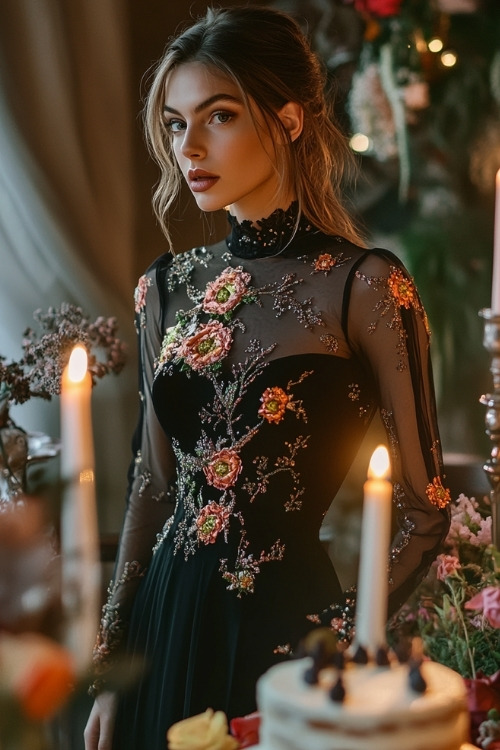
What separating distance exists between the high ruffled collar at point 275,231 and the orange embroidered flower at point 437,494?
0.48 m

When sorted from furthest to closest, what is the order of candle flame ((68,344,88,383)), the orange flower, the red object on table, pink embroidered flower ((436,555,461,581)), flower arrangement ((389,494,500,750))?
pink embroidered flower ((436,555,461,581)), flower arrangement ((389,494,500,750)), the red object on table, candle flame ((68,344,88,383)), the orange flower

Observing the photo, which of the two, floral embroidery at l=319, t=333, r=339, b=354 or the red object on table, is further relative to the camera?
floral embroidery at l=319, t=333, r=339, b=354

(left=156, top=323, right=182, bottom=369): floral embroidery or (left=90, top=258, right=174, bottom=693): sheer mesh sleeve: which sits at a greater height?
(left=156, top=323, right=182, bottom=369): floral embroidery

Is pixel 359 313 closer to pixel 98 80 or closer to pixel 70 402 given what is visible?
pixel 70 402

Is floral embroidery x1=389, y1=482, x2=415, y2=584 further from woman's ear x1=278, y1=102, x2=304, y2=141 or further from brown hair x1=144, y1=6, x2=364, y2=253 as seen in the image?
woman's ear x1=278, y1=102, x2=304, y2=141

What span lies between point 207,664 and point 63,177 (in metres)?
1.52

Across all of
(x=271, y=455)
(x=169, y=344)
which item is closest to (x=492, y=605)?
(x=271, y=455)

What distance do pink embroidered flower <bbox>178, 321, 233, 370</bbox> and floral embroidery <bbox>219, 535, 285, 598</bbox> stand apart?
0.30 m

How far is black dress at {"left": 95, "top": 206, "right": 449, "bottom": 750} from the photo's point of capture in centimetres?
164

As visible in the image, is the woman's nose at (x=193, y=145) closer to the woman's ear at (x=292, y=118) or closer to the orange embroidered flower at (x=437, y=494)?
the woman's ear at (x=292, y=118)

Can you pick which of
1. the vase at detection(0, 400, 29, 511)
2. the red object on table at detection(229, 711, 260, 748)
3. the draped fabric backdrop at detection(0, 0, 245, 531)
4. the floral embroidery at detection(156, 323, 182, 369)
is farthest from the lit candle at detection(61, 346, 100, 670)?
the draped fabric backdrop at detection(0, 0, 245, 531)

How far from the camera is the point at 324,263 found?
69.1 inches

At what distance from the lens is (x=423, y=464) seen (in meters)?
1.63

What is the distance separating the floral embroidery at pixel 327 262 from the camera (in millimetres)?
1743
